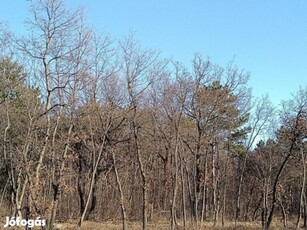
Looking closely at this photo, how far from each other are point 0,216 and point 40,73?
44.2ft

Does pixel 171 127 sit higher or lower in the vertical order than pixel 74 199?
higher

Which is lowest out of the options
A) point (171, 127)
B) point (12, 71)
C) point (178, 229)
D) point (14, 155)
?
point (178, 229)

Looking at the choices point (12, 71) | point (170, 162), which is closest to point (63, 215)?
point (170, 162)

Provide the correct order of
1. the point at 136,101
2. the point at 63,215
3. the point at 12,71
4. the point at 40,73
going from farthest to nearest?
the point at 63,215 < the point at 136,101 < the point at 12,71 < the point at 40,73

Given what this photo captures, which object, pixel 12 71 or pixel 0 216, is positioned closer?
pixel 12 71

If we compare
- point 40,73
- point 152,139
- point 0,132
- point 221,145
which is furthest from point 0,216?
→ point 221,145

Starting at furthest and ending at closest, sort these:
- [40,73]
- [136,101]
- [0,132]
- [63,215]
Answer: [63,215] < [0,132] < [136,101] < [40,73]

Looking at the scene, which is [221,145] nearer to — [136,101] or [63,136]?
[136,101]

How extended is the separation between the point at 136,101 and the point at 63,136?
4.18 m

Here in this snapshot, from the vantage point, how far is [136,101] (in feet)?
73.4

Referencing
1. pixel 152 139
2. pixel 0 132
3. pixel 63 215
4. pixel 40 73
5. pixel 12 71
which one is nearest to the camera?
pixel 40 73

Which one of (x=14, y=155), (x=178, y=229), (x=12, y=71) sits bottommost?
(x=178, y=229)

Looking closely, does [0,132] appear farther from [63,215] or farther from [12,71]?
A: [63,215]

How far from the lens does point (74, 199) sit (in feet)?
115
